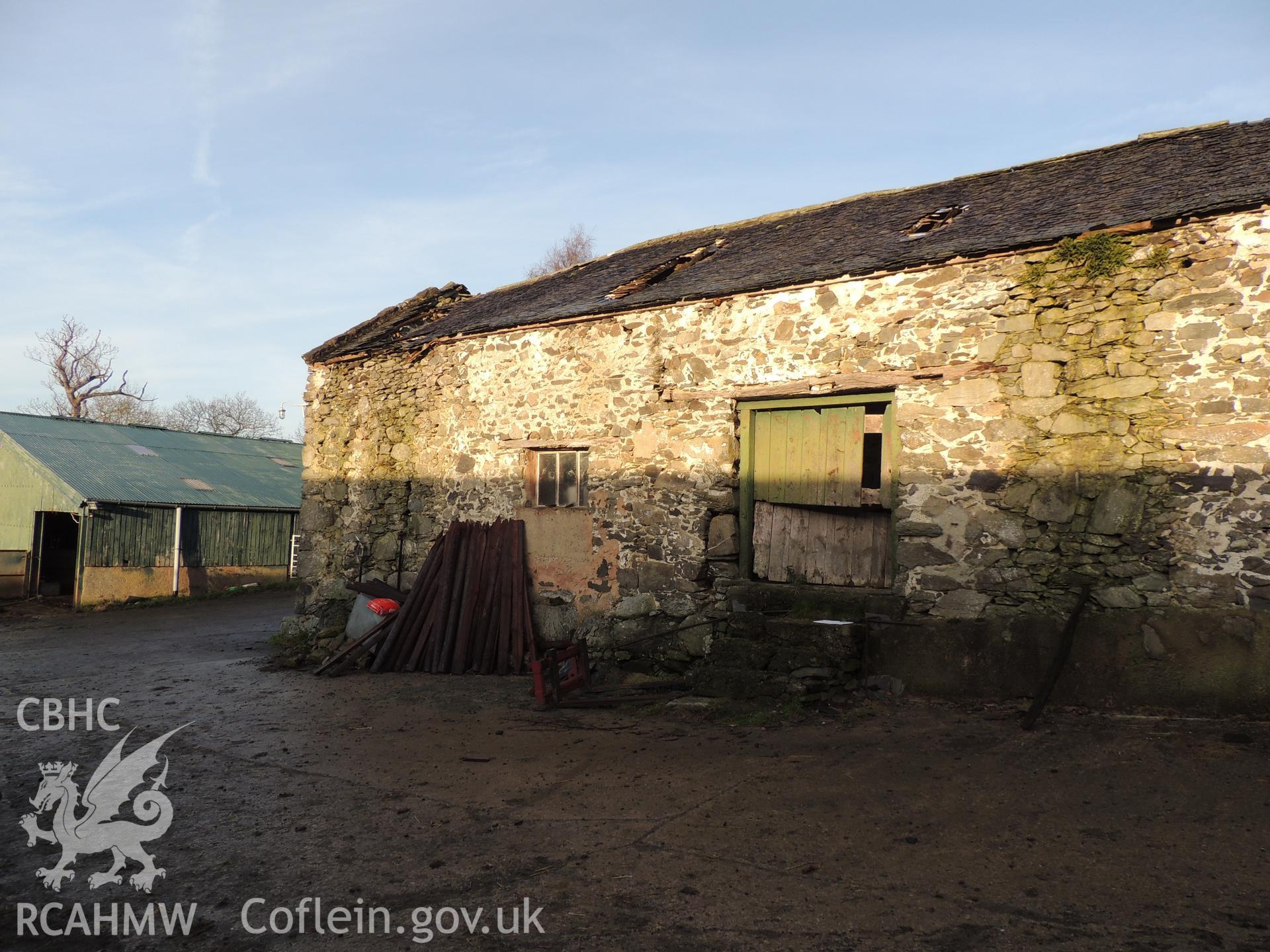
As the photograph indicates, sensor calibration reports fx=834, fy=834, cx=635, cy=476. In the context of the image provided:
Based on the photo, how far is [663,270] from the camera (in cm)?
1020

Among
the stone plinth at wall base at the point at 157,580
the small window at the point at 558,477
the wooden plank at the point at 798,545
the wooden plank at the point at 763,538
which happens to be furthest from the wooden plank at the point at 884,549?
the stone plinth at wall base at the point at 157,580

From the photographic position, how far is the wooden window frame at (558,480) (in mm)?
9508

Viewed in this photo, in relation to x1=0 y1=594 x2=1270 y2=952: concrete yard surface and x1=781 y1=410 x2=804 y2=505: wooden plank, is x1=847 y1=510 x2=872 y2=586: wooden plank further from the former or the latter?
x1=0 y1=594 x2=1270 y2=952: concrete yard surface

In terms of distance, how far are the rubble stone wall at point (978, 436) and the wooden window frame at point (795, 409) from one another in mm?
111

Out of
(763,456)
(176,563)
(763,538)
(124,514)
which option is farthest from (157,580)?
(763,456)

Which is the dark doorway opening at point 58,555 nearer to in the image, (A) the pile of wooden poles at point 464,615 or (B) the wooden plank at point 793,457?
(A) the pile of wooden poles at point 464,615

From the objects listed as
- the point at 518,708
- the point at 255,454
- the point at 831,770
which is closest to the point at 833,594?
the point at 831,770

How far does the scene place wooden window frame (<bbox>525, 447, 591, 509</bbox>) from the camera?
31.2 ft

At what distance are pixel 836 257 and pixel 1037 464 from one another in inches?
111

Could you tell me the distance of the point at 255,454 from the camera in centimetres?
2431

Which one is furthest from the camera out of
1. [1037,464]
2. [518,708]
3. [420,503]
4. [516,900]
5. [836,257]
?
[420,503]

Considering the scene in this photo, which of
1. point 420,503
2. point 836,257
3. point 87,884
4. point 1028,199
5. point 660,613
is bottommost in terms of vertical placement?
point 87,884

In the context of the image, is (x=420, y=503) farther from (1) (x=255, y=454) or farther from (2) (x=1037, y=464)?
(1) (x=255, y=454)

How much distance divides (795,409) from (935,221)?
2.60 meters
